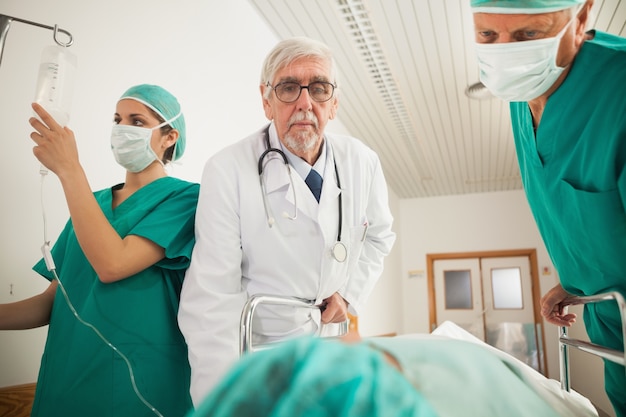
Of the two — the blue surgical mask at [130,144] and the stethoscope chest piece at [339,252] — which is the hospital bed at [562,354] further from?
the blue surgical mask at [130,144]

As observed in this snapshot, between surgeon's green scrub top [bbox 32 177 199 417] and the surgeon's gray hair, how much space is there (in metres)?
0.53

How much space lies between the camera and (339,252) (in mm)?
1348

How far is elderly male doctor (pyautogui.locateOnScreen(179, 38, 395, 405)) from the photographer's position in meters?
1.23

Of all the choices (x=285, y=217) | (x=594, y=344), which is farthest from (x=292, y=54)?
(x=594, y=344)

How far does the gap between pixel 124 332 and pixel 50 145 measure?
19.6 inches

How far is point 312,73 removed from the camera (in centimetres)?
143

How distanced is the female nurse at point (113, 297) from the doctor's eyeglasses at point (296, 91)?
0.43 m

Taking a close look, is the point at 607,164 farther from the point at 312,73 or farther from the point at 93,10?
the point at 93,10

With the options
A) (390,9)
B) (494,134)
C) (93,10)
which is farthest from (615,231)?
(494,134)

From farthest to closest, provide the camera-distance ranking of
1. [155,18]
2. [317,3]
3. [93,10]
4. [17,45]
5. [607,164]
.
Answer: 1. [317,3]
2. [155,18]
3. [93,10]
4. [17,45]
5. [607,164]

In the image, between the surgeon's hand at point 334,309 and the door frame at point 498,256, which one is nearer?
the surgeon's hand at point 334,309

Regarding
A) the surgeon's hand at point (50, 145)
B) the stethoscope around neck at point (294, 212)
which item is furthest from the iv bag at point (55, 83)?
the stethoscope around neck at point (294, 212)

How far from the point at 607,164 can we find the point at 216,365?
0.99 meters

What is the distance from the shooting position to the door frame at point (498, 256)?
6.71 m
